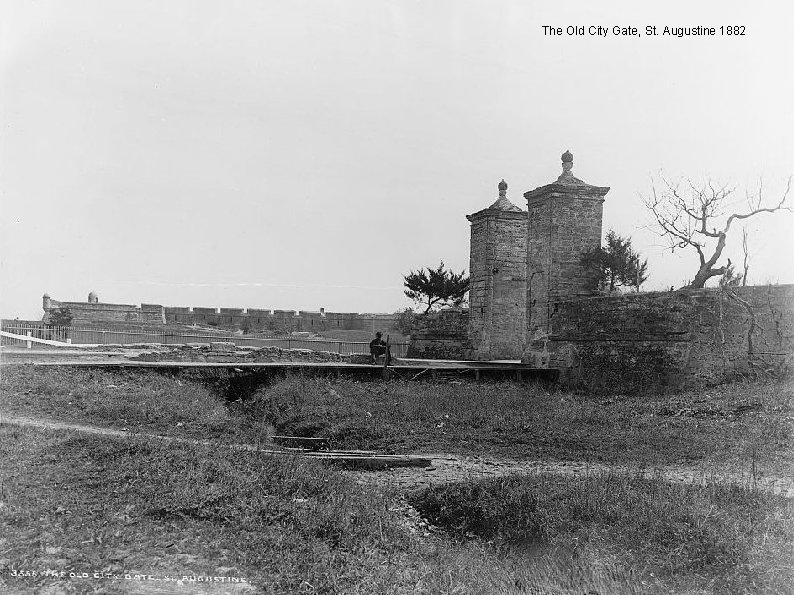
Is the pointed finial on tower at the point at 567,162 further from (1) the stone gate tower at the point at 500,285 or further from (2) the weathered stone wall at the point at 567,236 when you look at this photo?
(1) the stone gate tower at the point at 500,285

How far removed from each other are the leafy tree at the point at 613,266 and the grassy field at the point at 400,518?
6992mm

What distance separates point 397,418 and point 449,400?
181 centimetres

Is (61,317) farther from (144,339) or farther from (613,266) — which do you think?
(613,266)

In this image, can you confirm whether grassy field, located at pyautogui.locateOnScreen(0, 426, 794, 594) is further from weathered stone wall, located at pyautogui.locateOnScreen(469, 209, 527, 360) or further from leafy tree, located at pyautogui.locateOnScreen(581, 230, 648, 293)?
weathered stone wall, located at pyautogui.locateOnScreen(469, 209, 527, 360)

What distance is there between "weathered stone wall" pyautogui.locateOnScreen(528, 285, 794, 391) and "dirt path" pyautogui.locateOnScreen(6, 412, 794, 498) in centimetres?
625

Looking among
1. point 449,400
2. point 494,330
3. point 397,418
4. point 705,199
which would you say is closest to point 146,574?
point 397,418

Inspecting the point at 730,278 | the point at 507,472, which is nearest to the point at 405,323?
the point at 730,278

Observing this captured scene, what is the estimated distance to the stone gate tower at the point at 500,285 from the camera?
21.8m

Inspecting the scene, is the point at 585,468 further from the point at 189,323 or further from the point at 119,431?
the point at 189,323

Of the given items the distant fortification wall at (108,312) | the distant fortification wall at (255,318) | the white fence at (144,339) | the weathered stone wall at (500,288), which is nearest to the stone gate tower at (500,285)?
the weathered stone wall at (500,288)

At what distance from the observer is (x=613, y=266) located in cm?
1666

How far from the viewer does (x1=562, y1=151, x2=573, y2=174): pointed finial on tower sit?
17375 millimetres

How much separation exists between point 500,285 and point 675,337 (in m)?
8.65

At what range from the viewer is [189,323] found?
40.3 m
